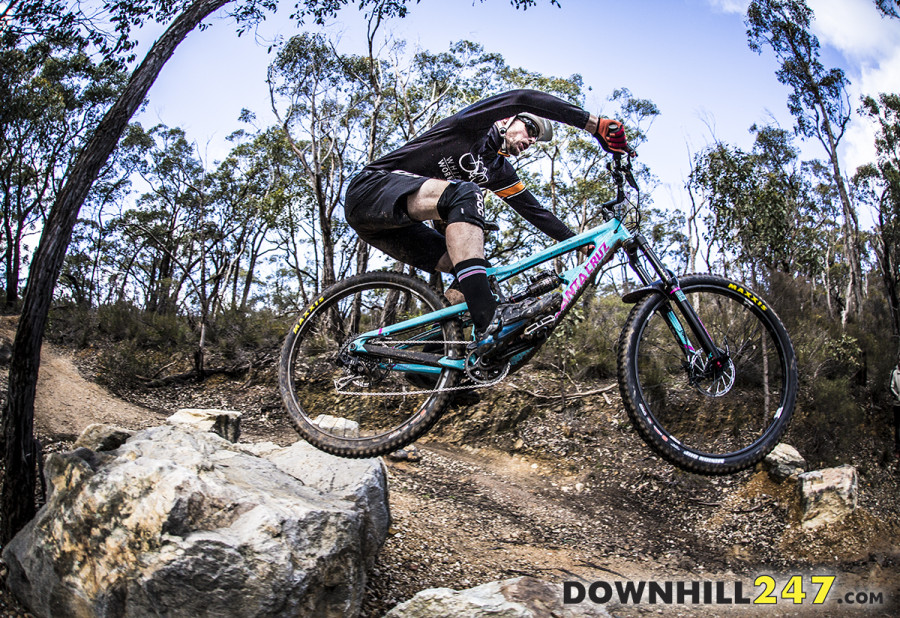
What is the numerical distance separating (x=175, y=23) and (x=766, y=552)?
9.87 meters

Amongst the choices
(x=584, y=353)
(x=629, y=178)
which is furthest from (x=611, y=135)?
(x=584, y=353)

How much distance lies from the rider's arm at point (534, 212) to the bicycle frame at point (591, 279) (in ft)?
1.20

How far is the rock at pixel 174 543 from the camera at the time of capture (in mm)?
4129

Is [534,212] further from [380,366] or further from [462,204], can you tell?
[380,366]

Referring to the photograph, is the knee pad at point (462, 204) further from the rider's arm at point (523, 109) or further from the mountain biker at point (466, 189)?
the rider's arm at point (523, 109)

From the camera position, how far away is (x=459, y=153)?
3320 millimetres

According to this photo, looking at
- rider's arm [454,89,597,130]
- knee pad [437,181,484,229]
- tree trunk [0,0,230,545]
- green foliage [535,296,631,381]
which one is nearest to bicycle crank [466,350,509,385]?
knee pad [437,181,484,229]

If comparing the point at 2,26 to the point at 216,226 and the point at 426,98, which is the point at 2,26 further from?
the point at 216,226

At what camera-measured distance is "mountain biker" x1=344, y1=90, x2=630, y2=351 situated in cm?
302

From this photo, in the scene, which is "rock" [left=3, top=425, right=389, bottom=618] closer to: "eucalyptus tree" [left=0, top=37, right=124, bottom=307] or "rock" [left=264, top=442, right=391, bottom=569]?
"rock" [left=264, top=442, right=391, bottom=569]

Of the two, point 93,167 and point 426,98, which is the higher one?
point 426,98

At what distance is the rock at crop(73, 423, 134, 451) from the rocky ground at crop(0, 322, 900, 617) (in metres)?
1.42

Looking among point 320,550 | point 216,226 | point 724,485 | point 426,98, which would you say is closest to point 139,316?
point 216,226

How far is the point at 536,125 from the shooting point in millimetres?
3287
